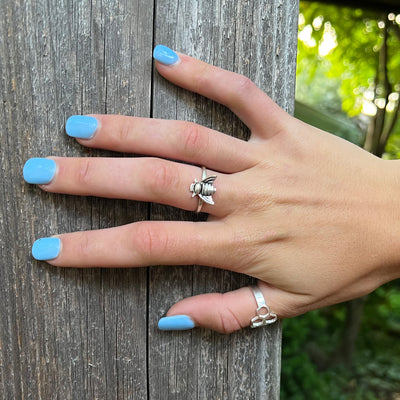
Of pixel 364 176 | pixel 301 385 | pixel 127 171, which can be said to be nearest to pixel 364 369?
pixel 301 385

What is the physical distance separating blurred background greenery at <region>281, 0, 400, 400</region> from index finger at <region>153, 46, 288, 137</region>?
2.27 ft

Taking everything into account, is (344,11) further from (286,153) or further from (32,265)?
(32,265)

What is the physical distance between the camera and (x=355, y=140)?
2436mm

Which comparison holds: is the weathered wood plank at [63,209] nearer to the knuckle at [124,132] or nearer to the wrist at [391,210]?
the knuckle at [124,132]

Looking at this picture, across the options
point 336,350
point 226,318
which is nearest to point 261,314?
point 226,318

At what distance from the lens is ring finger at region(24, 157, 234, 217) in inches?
31.5

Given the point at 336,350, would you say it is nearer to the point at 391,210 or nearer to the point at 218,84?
the point at 391,210

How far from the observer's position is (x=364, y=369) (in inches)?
186

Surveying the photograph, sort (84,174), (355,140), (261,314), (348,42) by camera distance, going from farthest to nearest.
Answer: (348,42), (355,140), (261,314), (84,174)

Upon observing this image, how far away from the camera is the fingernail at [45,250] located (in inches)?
32.1

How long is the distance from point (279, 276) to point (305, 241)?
0.30 feet

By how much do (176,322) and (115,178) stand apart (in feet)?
1.08

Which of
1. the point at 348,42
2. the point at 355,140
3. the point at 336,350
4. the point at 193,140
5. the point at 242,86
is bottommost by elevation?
the point at 336,350

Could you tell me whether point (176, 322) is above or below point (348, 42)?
below
